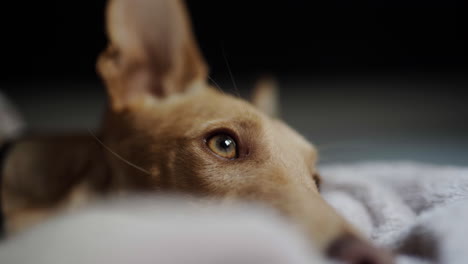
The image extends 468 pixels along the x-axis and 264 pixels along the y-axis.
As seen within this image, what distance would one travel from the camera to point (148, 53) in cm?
146

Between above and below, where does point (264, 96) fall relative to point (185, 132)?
above

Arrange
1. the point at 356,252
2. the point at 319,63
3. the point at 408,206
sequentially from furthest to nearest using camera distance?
the point at 319,63 < the point at 408,206 < the point at 356,252

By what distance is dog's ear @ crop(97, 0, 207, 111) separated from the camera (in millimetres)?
1307

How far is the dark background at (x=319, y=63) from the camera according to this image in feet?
5.57

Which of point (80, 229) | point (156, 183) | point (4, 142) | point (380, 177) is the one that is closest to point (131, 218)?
point (80, 229)

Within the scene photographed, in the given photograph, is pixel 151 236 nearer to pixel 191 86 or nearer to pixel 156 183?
pixel 156 183

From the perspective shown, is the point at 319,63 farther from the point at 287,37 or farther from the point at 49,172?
the point at 49,172

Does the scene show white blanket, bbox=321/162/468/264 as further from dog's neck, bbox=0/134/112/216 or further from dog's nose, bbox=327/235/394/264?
dog's neck, bbox=0/134/112/216

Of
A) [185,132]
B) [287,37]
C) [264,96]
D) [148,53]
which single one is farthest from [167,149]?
[287,37]

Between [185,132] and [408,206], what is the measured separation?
2.03 feet

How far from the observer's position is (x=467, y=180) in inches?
35.3

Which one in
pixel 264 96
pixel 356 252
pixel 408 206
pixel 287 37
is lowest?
pixel 356 252

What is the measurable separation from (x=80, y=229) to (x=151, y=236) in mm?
124

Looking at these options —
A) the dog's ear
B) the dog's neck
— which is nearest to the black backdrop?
the dog's ear
